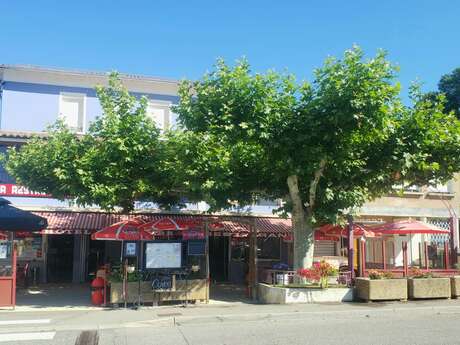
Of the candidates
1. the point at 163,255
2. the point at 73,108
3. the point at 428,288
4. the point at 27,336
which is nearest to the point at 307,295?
the point at 428,288

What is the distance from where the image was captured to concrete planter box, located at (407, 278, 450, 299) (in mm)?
15445

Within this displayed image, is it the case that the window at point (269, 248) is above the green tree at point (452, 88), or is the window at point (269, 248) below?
below

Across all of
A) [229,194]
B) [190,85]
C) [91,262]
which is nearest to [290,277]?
[229,194]

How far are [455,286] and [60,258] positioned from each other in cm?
1544

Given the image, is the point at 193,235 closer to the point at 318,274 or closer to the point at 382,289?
the point at 318,274

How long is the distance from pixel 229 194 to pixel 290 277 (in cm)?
320

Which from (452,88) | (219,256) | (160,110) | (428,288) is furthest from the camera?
(452,88)

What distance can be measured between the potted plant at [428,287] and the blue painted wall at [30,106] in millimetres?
13335

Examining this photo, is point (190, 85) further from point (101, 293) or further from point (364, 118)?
point (101, 293)

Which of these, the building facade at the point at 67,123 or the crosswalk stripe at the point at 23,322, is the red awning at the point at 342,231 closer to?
the building facade at the point at 67,123

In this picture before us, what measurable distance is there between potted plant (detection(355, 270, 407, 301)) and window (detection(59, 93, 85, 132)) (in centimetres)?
1260

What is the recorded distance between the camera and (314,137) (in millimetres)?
Result: 14008

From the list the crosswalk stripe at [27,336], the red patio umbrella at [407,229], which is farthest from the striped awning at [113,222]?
the crosswalk stripe at [27,336]

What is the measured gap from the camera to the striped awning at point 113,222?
18938mm
